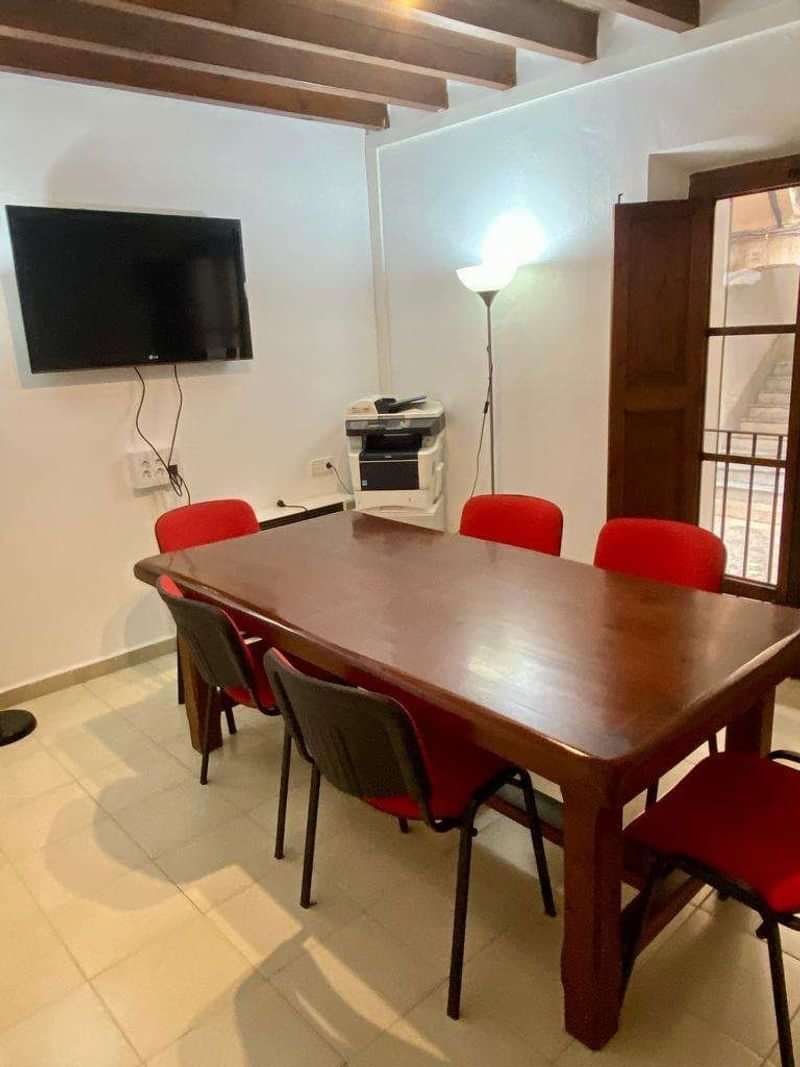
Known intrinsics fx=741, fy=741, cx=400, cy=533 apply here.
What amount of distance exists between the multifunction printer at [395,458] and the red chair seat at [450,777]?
6.89ft

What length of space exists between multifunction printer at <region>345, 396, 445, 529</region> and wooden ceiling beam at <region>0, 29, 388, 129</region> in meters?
1.48

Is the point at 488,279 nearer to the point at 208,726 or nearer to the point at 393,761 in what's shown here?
the point at 208,726

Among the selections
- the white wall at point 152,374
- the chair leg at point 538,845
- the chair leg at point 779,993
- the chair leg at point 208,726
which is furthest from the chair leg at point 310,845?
the white wall at point 152,374

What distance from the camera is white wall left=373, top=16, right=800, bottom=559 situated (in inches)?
110

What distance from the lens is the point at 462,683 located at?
5.05ft

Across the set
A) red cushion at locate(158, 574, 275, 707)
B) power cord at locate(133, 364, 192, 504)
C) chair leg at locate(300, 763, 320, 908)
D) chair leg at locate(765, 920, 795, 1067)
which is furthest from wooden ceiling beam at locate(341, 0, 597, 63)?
chair leg at locate(765, 920, 795, 1067)

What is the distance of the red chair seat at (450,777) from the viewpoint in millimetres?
1654

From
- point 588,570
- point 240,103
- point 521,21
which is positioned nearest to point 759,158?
point 521,21

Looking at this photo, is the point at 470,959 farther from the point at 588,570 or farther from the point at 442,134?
the point at 442,134

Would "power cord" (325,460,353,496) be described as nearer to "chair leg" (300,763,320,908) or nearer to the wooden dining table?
the wooden dining table

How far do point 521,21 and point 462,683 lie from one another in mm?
2594

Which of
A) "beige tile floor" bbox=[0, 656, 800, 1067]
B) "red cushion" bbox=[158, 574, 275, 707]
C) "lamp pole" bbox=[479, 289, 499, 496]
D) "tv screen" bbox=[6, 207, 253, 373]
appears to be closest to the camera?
"beige tile floor" bbox=[0, 656, 800, 1067]

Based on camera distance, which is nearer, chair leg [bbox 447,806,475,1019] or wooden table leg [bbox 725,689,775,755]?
chair leg [bbox 447,806,475,1019]

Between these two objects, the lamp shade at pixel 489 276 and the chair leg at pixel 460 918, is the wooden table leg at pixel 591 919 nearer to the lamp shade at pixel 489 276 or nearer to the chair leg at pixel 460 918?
the chair leg at pixel 460 918
